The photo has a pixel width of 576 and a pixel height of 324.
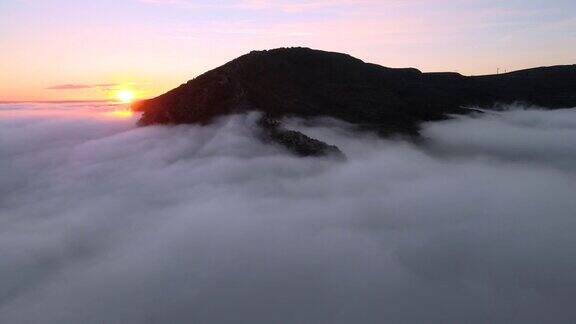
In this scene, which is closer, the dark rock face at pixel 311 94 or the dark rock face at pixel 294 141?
the dark rock face at pixel 294 141

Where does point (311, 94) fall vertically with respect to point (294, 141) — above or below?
above

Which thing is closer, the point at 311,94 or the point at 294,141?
the point at 294,141

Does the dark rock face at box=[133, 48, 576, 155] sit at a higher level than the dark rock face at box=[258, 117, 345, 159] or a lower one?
higher

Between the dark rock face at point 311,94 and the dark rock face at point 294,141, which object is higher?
the dark rock face at point 311,94

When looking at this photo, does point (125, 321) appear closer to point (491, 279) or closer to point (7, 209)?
point (491, 279)

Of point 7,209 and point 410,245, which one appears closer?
point 410,245

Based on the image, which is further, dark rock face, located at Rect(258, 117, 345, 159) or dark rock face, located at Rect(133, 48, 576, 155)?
dark rock face, located at Rect(133, 48, 576, 155)

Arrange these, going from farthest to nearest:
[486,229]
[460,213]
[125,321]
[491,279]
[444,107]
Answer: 1. [444,107]
2. [460,213]
3. [486,229]
4. [491,279]
5. [125,321]

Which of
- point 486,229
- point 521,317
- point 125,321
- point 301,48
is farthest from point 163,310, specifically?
point 301,48
